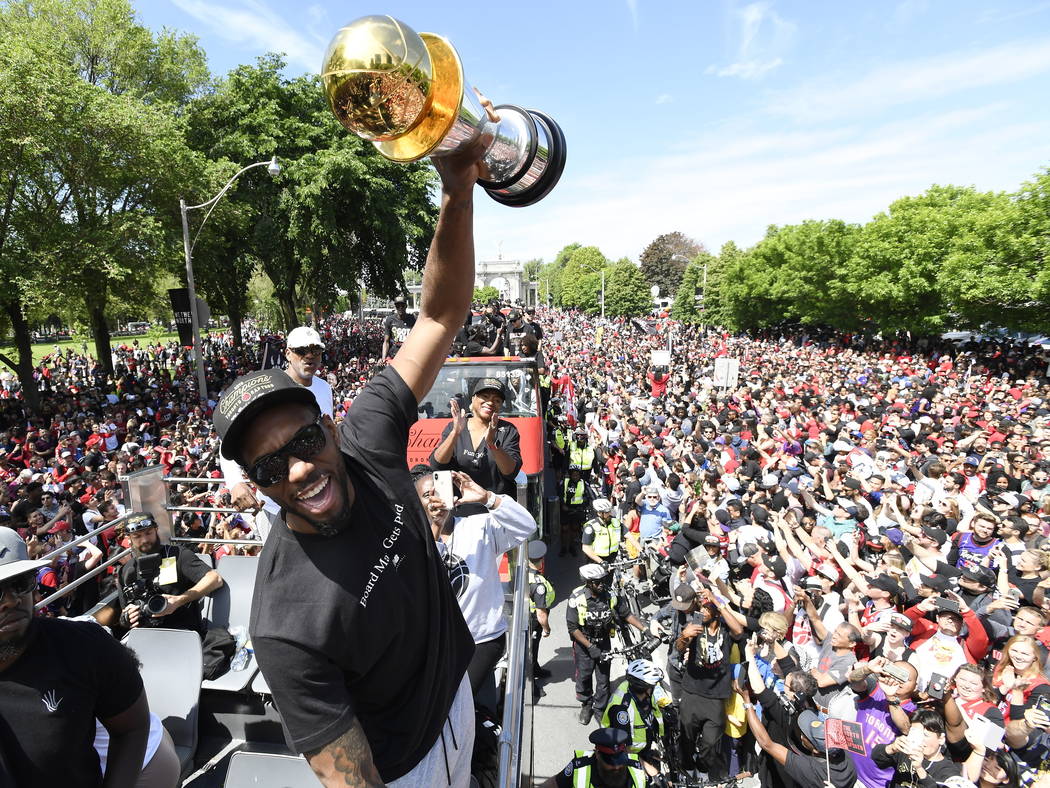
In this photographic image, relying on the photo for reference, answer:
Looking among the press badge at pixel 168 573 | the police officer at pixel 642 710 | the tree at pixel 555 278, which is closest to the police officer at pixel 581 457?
the police officer at pixel 642 710

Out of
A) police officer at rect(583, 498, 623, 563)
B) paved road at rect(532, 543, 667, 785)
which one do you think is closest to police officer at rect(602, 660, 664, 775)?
paved road at rect(532, 543, 667, 785)

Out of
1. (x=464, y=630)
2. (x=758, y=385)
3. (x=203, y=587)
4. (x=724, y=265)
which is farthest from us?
(x=724, y=265)

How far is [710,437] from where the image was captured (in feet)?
41.5

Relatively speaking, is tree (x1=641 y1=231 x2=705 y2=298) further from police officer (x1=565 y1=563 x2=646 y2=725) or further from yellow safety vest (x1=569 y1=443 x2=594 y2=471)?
police officer (x1=565 y1=563 x2=646 y2=725)

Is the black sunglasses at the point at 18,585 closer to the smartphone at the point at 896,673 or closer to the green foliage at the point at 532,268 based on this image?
the smartphone at the point at 896,673

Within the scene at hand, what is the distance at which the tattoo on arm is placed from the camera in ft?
4.04

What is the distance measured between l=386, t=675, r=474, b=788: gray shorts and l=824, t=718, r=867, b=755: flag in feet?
10.4

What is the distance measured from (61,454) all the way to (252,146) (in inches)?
747

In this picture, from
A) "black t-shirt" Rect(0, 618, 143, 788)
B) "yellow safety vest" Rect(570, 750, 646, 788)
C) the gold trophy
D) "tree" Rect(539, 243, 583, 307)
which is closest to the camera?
the gold trophy

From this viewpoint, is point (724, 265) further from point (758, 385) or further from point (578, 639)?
point (578, 639)

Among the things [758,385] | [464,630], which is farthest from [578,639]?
[758,385]

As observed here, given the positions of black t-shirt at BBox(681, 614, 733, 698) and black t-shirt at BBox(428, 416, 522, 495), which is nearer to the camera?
black t-shirt at BBox(428, 416, 522, 495)

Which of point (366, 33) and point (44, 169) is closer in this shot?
point (366, 33)

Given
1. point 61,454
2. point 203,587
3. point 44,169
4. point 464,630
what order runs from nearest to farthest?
point 464,630
point 203,587
point 61,454
point 44,169
